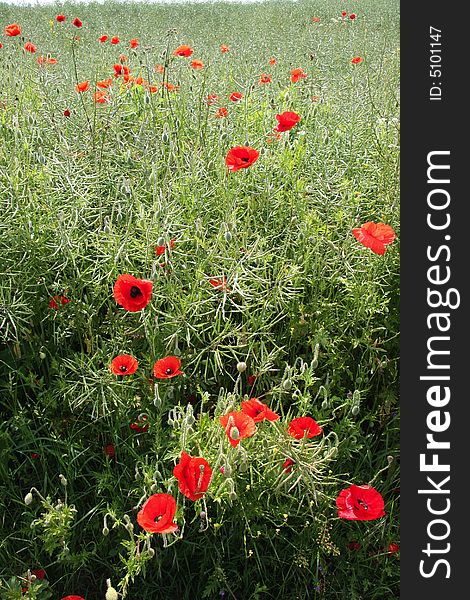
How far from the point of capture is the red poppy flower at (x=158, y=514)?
3.92 ft

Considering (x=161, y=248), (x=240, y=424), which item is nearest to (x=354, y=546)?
(x=240, y=424)

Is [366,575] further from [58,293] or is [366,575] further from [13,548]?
[58,293]

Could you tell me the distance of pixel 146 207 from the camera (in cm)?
210

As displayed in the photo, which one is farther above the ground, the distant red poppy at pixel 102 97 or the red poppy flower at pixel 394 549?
the distant red poppy at pixel 102 97

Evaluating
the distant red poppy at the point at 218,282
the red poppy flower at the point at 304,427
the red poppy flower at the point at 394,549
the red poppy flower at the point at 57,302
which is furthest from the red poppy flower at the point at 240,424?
the red poppy flower at the point at 57,302

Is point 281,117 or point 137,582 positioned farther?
point 281,117

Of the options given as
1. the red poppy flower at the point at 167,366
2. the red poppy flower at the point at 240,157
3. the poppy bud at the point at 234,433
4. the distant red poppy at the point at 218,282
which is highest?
the red poppy flower at the point at 240,157

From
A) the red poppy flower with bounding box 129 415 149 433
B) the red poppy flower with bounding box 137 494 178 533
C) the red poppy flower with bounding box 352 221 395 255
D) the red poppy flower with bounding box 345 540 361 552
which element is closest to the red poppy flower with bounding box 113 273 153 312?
the red poppy flower with bounding box 129 415 149 433

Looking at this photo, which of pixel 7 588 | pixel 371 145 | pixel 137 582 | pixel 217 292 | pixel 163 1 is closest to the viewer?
pixel 7 588

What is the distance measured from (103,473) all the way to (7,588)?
1.01 ft

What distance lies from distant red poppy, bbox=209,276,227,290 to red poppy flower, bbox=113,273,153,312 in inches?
8.8

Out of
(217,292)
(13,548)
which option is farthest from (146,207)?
(13,548)

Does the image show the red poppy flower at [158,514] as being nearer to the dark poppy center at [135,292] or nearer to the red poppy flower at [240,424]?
the red poppy flower at [240,424]

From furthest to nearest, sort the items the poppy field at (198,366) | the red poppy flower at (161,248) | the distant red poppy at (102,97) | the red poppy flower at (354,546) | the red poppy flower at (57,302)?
the distant red poppy at (102,97)
the red poppy flower at (57,302)
the red poppy flower at (161,248)
the red poppy flower at (354,546)
the poppy field at (198,366)
